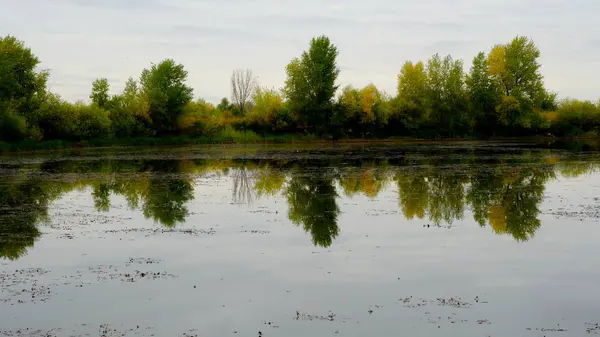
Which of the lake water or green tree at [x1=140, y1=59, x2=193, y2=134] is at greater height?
green tree at [x1=140, y1=59, x2=193, y2=134]

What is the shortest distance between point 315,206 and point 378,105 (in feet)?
213

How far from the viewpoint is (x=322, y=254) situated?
1364cm

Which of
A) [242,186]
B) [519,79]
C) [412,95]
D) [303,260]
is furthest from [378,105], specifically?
[303,260]

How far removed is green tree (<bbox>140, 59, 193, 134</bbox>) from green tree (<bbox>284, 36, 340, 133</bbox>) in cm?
1374

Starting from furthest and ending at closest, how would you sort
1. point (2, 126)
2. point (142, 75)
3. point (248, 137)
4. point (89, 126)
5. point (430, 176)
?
1. point (142, 75)
2. point (248, 137)
3. point (89, 126)
4. point (2, 126)
5. point (430, 176)

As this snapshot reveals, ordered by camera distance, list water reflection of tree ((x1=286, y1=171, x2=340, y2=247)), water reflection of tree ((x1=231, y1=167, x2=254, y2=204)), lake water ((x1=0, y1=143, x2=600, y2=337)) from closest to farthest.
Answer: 1. lake water ((x1=0, y1=143, x2=600, y2=337))
2. water reflection of tree ((x1=286, y1=171, x2=340, y2=247))
3. water reflection of tree ((x1=231, y1=167, x2=254, y2=204))

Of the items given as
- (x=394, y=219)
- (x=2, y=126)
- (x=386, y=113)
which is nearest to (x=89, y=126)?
(x=2, y=126)

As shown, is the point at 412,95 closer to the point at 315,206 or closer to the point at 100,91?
the point at 100,91

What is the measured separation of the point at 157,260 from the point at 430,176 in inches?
742

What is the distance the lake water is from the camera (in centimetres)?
932

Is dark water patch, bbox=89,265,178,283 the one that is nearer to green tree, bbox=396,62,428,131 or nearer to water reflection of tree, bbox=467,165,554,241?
water reflection of tree, bbox=467,165,554,241

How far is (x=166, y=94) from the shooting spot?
256 feet

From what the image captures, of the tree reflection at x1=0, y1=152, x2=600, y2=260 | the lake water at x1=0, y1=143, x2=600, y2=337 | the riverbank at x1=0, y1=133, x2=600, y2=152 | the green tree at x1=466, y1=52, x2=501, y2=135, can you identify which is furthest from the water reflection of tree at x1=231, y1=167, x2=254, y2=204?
the green tree at x1=466, y1=52, x2=501, y2=135

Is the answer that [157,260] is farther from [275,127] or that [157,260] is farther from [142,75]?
[142,75]
